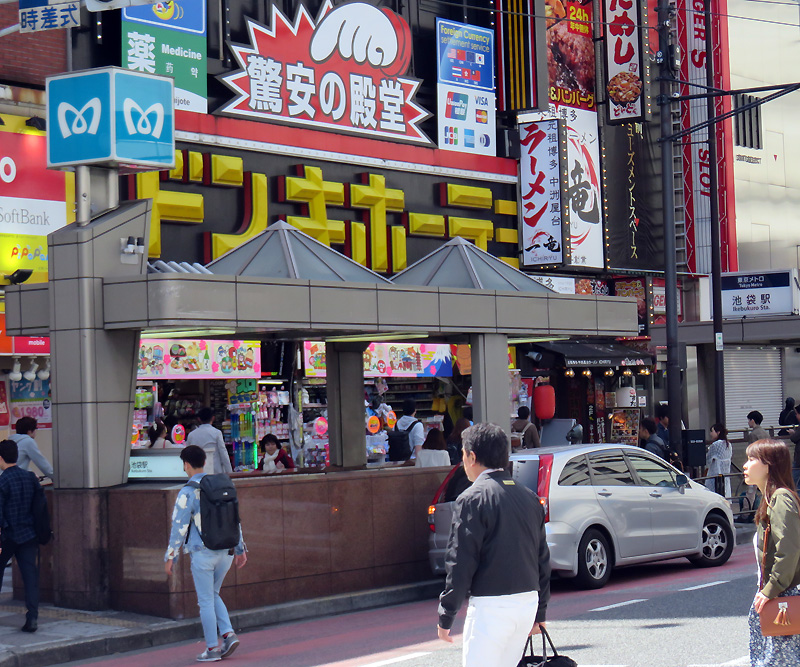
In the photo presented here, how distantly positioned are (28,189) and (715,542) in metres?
10.5

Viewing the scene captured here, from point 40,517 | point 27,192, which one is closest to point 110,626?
point 40,517

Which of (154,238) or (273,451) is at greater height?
(154,238)

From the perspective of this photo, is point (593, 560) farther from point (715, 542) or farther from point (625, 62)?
point (625, 62)

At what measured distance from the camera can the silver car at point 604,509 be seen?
42.6 ft

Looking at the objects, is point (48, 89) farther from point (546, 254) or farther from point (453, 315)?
point (546, 254)

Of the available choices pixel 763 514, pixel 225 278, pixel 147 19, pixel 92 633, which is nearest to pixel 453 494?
pixel 225 278

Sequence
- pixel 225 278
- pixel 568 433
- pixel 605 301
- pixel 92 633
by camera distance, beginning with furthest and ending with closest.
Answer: pixel 568 433
pixel 605 301
pixel 225 278
pixel 92 633

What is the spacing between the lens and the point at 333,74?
2180 centimetres

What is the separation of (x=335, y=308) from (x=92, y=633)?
4451 mm

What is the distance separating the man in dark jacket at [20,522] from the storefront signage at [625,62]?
775 inches

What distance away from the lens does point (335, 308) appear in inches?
532

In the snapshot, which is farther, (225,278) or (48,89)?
(48,89)

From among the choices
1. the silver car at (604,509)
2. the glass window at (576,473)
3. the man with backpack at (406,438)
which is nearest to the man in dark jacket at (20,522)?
the silver car at (604,509)

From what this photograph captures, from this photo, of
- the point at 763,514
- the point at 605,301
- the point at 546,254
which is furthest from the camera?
the point at 546,254
